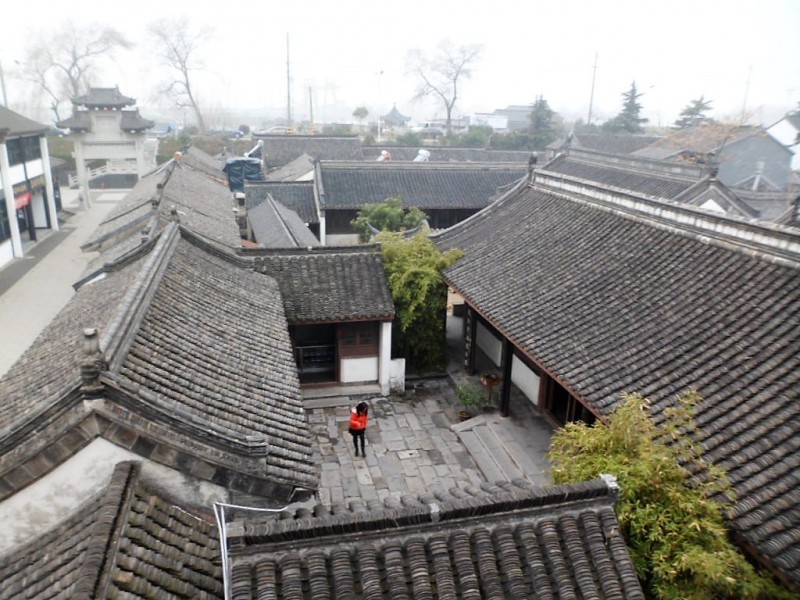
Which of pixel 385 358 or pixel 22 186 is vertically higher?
pixel 22 186

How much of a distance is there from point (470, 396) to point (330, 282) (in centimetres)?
489

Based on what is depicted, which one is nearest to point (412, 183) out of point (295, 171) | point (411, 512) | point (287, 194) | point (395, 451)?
point (287, 194)

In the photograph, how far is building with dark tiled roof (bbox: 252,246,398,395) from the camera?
1622 centimetres

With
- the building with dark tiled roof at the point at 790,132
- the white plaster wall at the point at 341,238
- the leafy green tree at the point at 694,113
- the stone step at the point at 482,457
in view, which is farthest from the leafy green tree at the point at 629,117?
the stone step at the point at 482,457

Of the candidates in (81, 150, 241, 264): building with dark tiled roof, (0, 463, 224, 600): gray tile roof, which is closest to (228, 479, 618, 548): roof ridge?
(0, 463, 224, 600): gray tile roof

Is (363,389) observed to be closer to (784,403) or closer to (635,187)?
(784,403)

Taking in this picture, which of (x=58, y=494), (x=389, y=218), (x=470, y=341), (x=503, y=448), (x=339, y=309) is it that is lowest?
(x=503, y=448)

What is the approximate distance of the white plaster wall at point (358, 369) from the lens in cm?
1697

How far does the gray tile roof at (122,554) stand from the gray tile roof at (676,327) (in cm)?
574

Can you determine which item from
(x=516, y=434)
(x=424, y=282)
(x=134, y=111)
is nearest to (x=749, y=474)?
(x=516, y=434)

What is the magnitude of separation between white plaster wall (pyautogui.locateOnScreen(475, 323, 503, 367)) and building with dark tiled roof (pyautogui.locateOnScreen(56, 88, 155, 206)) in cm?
3120

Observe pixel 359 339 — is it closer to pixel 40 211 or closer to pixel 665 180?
pixel 665 180

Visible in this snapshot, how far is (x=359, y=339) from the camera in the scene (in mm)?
16891

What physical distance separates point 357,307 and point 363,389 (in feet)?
8.20
